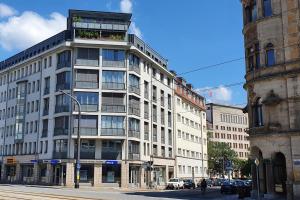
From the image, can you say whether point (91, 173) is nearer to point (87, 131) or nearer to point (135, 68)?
point (87, 131)

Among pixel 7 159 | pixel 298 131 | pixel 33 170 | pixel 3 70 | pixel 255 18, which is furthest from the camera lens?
pixel 3 70

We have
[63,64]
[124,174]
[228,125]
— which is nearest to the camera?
[124,174]

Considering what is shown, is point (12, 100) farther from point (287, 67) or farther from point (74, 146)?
point (287, 67)

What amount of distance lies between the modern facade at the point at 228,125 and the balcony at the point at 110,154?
69772 mm

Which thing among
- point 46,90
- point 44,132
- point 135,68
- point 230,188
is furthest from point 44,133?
point 230,188

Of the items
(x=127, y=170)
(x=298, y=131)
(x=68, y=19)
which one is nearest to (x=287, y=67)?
(x=298, y=131)

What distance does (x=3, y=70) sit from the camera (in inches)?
2731

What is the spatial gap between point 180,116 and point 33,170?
26.8m

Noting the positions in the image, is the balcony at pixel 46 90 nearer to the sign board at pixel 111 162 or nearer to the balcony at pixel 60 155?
the balcony at pixel 60 155

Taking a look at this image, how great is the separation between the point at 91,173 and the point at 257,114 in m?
28.5

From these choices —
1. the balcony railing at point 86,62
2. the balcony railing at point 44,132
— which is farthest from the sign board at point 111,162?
the balcony railing at point 86,62

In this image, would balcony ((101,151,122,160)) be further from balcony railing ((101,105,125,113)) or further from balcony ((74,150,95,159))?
balcony railing ((101,105,125,113))

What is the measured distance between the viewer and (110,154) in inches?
2101

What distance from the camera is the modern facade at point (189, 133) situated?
71500 millimetres
